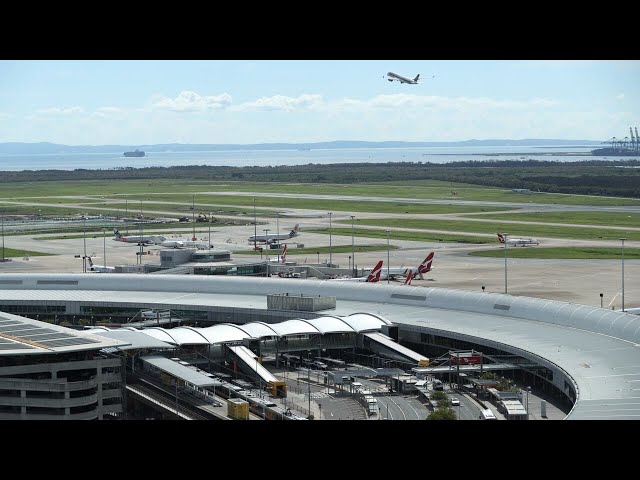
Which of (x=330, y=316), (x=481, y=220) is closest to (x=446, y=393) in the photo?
(x=330, y=316)

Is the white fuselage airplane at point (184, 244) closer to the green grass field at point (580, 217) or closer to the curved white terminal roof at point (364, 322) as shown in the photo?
the green grass field at point (580, 217)

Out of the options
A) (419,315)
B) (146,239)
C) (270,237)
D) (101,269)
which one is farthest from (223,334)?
(146,239)

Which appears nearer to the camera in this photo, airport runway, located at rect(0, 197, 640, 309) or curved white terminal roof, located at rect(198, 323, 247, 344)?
curved white terminal roof, located at rect(198, 323, 247, 344)

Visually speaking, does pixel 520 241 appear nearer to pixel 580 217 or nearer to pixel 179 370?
pixel 580 217

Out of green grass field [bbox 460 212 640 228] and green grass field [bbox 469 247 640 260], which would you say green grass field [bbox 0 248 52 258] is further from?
green grass field [bbox 460 212 640 228]

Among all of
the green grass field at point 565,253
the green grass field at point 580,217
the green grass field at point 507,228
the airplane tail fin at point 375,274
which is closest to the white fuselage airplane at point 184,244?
the green grass field at point 565,253

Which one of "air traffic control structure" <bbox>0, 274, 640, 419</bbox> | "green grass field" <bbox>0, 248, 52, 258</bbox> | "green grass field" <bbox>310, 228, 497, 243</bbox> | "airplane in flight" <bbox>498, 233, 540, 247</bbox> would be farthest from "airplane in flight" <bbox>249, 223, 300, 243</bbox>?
"air traffic control structure" <bbox>0, 274, 640, 419</bbox>

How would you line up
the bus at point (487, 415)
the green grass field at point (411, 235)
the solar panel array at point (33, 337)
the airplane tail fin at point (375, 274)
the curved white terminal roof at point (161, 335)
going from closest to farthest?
the bus at point (487, 415) < the solar panel array at point (33, 337) < the curved white terminal roof at point (161, 335) < the airplane tail fin at point (375, 274) < the green grass field at point (411, 235)

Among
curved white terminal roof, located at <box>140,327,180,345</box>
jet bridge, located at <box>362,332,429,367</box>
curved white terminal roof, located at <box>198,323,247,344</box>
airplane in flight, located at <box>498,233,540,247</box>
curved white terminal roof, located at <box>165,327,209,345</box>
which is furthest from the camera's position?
airplane in flight, located at <box>498,233,540,247</box>
